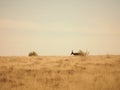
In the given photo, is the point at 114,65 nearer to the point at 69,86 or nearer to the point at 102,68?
the point at 102,68

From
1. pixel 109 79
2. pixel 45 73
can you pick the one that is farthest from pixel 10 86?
pixel 109 79

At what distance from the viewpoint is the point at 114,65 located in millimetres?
16844

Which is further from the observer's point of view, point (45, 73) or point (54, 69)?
point (54, 69)

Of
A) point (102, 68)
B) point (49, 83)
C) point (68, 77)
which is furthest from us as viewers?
point (102, 68)

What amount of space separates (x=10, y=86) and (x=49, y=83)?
200cm

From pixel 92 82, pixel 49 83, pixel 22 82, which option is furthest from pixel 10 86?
pixel 92 82

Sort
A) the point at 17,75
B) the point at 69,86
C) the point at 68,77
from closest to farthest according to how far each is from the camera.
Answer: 1. the point at 69,86
2. the point at 68,77
3. the point at 17,75

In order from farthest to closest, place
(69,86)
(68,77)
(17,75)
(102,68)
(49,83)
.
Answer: (102,68)
(17,75)
(68,77)
(49,83)
(69,86)

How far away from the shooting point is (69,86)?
38.3ft

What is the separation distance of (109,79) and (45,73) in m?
4.01

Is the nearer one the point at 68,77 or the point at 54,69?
the point at 68,77

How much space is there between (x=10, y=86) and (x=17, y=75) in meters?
2.38

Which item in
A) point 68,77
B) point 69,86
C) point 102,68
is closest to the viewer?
point 69,86

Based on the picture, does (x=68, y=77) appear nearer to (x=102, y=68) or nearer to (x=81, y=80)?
(x=81, y=80)
